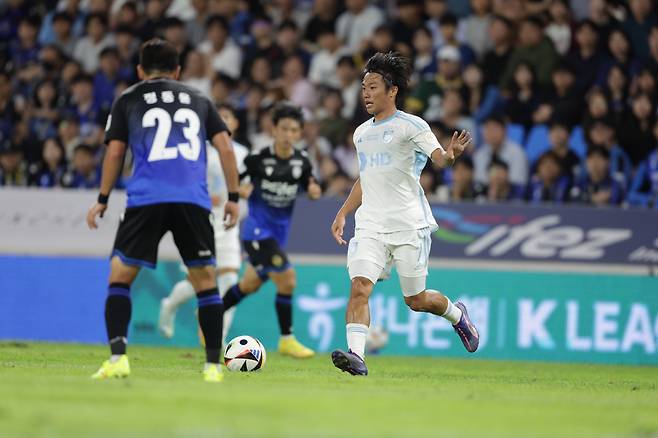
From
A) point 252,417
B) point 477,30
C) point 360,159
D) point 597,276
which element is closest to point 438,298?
point 360,159

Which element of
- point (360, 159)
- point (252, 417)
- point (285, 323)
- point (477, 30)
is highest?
point (477, 30)

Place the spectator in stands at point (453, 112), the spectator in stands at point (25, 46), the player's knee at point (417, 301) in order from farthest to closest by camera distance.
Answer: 1. the spectator in stands at point (25, 46)
2. the spectator in stands at point (453, 112)
3. the player's knee at point (417, 301)

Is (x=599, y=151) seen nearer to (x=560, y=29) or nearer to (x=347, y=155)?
(x=560, y=29)

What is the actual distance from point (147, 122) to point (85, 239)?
24.8 feet

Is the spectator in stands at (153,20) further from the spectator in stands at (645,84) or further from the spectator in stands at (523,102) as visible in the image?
the spectator in stands at (645,84)

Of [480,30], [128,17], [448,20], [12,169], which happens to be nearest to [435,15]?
[448,20]

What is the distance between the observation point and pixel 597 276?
15555 mm

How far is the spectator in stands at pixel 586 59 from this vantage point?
1766 cm

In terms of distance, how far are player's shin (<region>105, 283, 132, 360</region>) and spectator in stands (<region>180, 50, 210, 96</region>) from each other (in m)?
10.9

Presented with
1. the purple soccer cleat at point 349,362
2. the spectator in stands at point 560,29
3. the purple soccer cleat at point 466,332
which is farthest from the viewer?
the spectator in stands at point 560,29

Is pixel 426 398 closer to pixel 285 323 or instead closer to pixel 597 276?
pixel 285 323

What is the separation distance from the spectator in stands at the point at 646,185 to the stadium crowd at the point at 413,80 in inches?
0.7

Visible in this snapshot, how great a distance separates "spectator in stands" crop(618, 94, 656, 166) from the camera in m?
16.7

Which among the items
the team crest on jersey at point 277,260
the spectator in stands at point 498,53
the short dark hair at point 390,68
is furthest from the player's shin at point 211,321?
the spectator in stands at point 498,53
